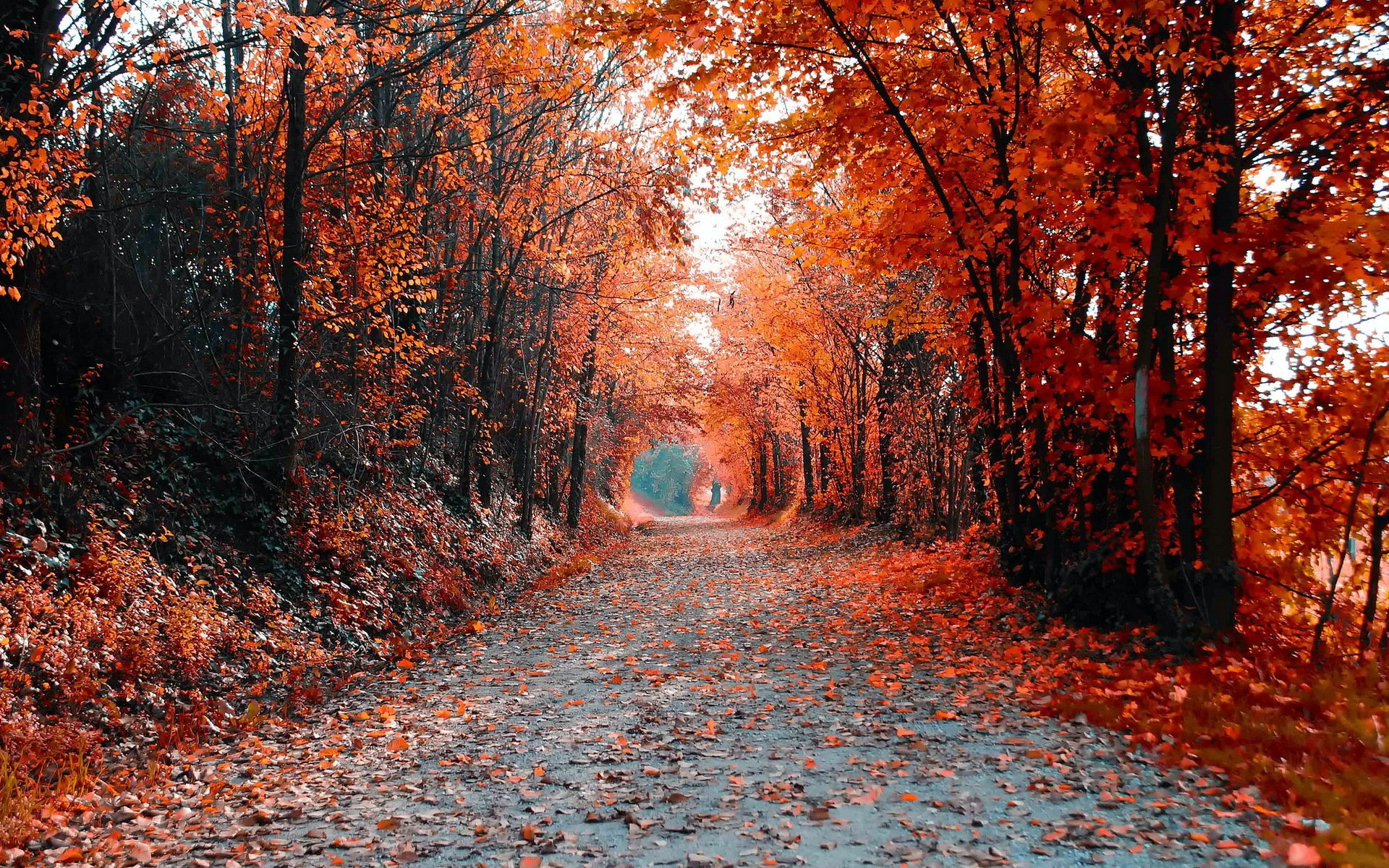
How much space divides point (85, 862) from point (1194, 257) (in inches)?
329

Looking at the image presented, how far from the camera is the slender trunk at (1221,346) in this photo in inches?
255

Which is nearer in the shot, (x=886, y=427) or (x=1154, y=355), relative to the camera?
(x=1154, y=355)

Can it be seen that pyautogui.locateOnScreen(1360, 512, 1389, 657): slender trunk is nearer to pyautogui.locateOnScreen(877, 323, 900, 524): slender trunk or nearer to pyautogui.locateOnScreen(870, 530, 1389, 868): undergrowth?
pyautogui.locateOnScreen(870, 530, 1389, 868): undergrowth

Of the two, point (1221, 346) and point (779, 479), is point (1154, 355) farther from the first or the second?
point (779, 479)

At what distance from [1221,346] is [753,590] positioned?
28.3ft

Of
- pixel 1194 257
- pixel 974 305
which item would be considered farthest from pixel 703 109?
pixel 1194 257

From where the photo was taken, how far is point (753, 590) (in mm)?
13898

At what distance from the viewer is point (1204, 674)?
20.3ft

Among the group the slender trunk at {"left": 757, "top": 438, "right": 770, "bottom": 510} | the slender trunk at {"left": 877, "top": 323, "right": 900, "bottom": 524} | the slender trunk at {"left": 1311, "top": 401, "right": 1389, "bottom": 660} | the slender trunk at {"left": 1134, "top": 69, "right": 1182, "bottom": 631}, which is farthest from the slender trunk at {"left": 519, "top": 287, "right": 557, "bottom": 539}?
the slender trunk at {"left": 757, "top": 438, "right": 770, "bottom": 510}

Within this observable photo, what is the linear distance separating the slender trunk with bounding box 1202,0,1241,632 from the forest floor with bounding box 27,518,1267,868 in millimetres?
1967

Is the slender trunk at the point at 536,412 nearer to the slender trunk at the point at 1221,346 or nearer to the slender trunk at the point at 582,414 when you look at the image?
the slender trunk at the point at 582,414

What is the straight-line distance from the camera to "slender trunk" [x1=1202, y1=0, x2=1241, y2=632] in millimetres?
6488

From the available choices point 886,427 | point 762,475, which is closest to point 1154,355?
point 886,427

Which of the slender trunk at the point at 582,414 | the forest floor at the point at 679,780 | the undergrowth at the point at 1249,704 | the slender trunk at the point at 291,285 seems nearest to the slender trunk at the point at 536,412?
the slender trunk at the point at 582,414
